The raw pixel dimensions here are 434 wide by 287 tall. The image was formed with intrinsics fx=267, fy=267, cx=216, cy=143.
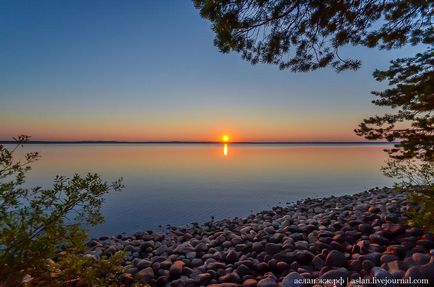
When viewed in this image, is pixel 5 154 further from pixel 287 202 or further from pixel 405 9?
pixel 287 202

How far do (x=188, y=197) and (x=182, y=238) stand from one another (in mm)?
8621

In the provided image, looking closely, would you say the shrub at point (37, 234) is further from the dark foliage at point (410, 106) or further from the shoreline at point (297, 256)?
the dark foliage at point (410, 106)

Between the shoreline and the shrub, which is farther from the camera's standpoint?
the shoreline

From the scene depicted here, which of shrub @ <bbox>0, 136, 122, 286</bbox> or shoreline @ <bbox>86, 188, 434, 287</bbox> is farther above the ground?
shrub @ <bbox>0, 136, 122, 286</bbox>

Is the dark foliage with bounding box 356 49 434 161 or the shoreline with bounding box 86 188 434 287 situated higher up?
the dark foliage with bounding box 356 49 434 161

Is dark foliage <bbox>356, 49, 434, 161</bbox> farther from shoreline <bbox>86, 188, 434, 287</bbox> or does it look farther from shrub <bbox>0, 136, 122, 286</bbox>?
shrub <bbox>0, 136, 122, 286</bbox>

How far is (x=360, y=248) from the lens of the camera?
16.4 feet

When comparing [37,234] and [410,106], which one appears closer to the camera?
[37,234]

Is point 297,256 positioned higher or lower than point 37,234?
lower

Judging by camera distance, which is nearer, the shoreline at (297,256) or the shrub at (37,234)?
the shrub at (37,234)

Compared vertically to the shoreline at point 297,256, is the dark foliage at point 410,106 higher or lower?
higher

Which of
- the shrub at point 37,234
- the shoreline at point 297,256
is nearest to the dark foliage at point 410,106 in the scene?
the shoreline at point 297,256

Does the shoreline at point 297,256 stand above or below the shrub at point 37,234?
below

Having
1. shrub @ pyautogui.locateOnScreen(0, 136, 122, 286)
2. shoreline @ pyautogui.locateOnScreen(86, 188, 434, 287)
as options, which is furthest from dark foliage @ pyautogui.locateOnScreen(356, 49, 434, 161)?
shrub @ pyautogui.locateOnScreen(0, 136, 122, 286)
